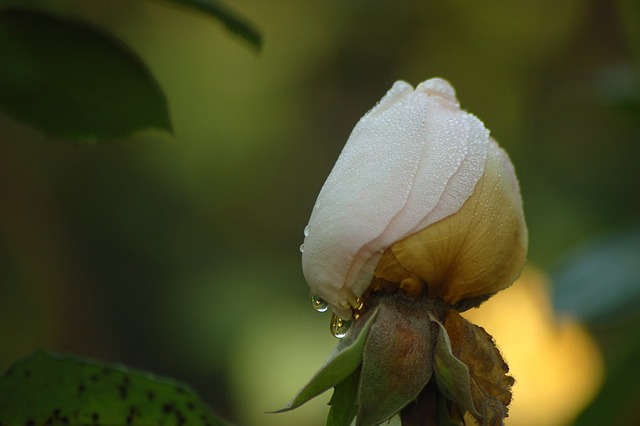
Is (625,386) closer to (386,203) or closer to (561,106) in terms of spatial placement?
(386,203)

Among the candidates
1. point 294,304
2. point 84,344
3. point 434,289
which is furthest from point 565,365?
point 434,289

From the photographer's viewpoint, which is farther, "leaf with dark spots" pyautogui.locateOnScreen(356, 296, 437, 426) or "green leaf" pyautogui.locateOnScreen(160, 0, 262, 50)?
"green leaf" pyautogui.locateOnScreen(160, 0, 262, 50)

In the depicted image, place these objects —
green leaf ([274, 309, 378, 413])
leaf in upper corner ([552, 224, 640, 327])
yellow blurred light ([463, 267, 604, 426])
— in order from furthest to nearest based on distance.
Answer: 1. yellow blurred light ([463, 267, 604, 426])
2. leaf in upper corner ([552, 224, 640, 327])
3. green leaf ([274, 309, 378, 413])

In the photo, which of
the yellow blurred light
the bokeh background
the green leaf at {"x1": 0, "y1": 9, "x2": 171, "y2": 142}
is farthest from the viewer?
the bokeh background

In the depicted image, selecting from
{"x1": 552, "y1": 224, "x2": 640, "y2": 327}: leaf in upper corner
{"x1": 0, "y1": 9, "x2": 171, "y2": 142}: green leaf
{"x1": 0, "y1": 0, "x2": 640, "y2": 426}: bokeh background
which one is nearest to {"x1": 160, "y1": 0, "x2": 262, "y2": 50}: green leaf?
{"x1": 0, "y1": 9, "x2": 171, "y2": 142}: green leaf

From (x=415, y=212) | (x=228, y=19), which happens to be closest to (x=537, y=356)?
(x=228, y=19)

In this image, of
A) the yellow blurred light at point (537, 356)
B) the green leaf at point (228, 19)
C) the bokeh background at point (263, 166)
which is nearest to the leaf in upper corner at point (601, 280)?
the green leaf at point (228, 19)

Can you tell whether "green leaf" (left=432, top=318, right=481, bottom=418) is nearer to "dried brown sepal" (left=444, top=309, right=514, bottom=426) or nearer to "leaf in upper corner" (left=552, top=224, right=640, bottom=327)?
"dried brown sepal" (left=444, top=309, right=514, bottom=426)

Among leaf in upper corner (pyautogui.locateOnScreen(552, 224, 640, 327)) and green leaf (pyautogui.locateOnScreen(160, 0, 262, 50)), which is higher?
green leaf (pyautogui.locateOnScreen(160, 0, 262, 50))
